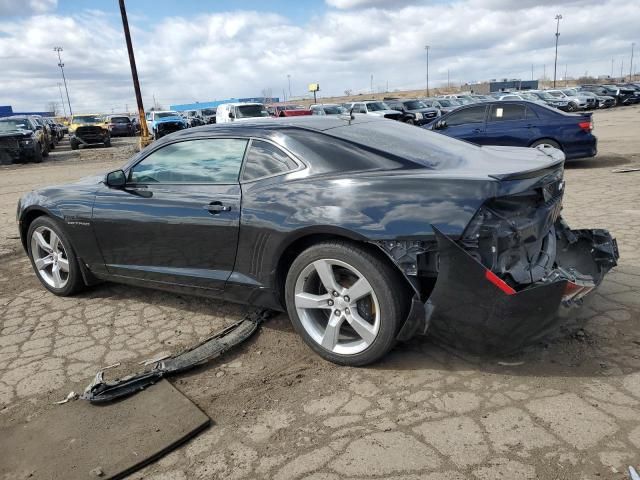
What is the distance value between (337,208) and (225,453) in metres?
1.40

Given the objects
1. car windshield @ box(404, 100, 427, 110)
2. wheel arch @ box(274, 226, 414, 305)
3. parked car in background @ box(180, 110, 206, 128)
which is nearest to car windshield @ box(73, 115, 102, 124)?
parked car in background @ box(180, 110, 206, 128)

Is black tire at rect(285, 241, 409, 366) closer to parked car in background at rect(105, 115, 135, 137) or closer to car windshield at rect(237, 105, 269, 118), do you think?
car windshield at rect(237, 105, 269, 118)

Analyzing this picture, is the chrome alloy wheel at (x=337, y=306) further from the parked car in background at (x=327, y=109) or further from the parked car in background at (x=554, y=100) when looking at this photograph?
the parked car in background at (x=554, y=100)

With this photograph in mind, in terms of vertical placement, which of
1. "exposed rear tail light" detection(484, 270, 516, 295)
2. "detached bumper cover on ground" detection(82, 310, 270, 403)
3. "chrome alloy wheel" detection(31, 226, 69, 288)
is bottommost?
"detached bumper cover on ground" detection(82, 310, 270, 403)

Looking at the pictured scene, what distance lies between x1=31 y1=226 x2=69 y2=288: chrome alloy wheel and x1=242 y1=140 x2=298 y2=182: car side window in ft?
6.89

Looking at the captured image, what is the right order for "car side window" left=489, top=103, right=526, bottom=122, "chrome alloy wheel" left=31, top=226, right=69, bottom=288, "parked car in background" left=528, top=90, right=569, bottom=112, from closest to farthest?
"chrome alloy wheel" left=31, top=226, right=69, bottom=288, "car side window" left=489, top=103, right=526, bottom=122, "parked car in background" left=528, top=90, right=569, bottom=112

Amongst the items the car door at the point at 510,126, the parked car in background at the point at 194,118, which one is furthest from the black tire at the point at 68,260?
the parked car in background at the point at 194,118

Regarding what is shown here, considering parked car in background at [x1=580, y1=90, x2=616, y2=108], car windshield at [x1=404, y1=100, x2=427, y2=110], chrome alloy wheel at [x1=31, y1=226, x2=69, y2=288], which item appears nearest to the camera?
chrome alloy wheel at [x1=31, y1=226, x2=69, y2=288]

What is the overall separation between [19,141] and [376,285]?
18.6 metres

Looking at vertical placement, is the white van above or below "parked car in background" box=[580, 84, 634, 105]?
above

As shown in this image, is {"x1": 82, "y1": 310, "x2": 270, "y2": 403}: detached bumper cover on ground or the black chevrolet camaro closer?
the black chevrolet camaro

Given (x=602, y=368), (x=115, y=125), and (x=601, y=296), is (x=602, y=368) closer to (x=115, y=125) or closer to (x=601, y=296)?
(x=601, y=296)

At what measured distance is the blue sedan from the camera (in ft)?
32.0

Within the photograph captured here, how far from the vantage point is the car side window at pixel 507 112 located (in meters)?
10.1
